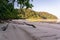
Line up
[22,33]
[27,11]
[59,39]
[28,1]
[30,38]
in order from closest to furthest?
1. [59,39]
2. [30,38]
3. [22,33]
4. [28,1]
5. [27,11]

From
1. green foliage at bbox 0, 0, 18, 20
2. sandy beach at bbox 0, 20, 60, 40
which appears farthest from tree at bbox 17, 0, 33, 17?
sandy beach at bbox 0, 20, 60, 40

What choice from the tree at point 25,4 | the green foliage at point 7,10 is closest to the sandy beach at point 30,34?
the green foliage at point 7,10

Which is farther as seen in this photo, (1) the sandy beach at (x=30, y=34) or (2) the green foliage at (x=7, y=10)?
(2) the green foliage at (x=7, y=10)

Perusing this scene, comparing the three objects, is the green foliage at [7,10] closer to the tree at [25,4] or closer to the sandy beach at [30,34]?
the tree at [25,4]

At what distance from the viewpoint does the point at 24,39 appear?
3.64 feet

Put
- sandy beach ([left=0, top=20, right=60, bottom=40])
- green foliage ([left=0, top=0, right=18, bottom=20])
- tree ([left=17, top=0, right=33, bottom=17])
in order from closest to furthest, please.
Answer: sandy beach ([left=0, top=20, right=60, bottom=40]) → green foliage ([left=0, top=0, right=18, bottom=20]) → tree ([left=17, top=0, right=33, bottom=17])

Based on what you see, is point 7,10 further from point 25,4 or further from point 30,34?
point 30,34

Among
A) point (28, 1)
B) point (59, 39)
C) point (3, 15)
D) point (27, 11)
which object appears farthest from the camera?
point (27, 11)

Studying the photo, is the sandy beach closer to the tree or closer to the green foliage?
the green foliage

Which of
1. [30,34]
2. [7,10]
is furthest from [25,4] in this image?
[30,34]

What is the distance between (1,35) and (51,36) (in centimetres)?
51

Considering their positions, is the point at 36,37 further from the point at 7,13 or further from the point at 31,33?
the point at 7,13

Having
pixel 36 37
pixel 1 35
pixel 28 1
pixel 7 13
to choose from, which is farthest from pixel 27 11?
pixel 36 37

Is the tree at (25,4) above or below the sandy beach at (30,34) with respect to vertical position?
below
